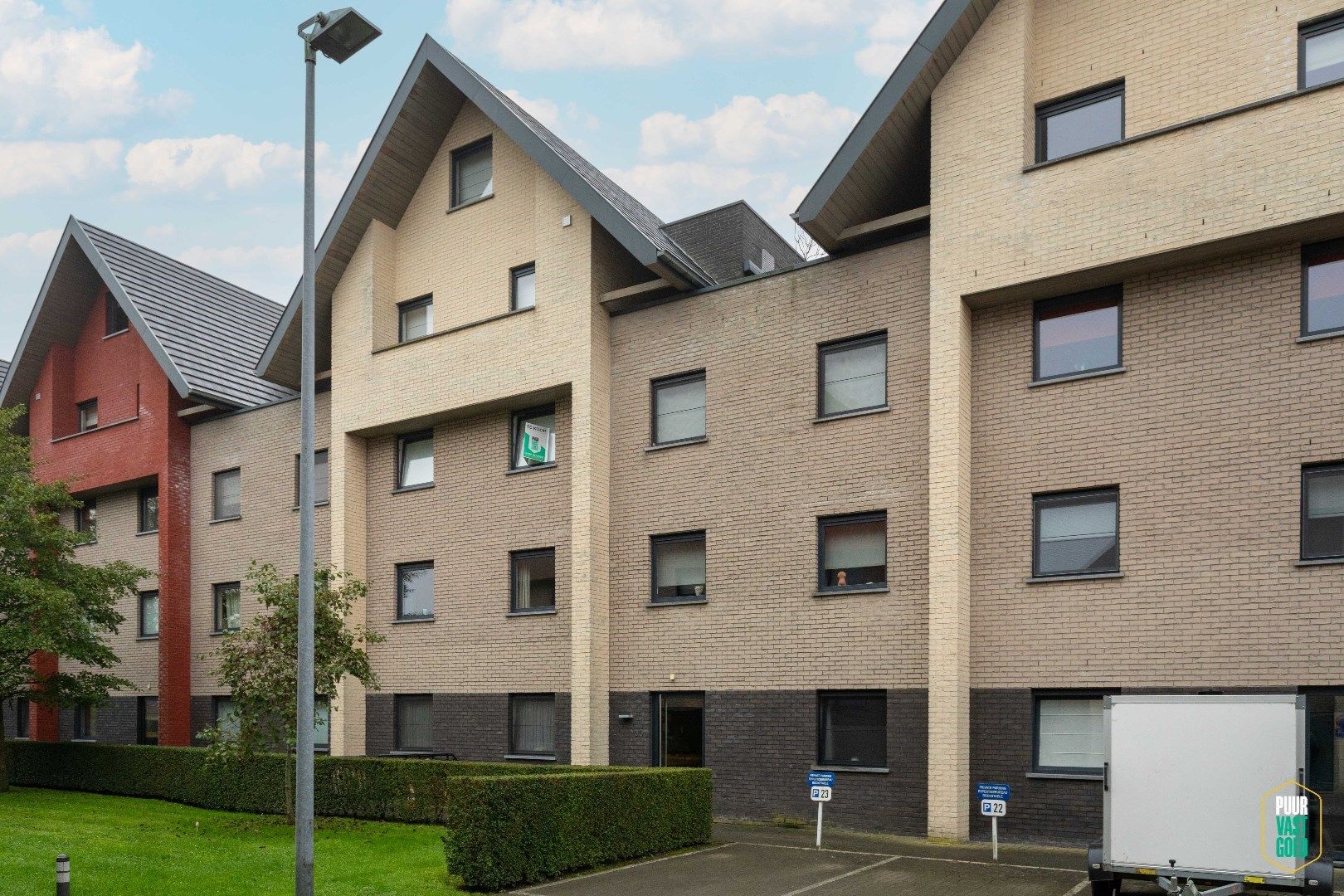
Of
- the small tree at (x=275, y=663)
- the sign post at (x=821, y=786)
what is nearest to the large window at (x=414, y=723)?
the small tree at (x=275, y=663)

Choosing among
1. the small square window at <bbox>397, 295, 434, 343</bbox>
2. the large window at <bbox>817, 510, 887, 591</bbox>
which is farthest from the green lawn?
the small square window at <bbox>397, 295, 434, 343</bbox>

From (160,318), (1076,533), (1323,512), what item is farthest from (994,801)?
(160,318)

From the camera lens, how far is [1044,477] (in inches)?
704

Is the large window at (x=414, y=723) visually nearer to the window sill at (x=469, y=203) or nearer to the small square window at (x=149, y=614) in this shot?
the small square window at (x=149, y=614)

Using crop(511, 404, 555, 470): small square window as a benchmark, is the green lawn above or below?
below

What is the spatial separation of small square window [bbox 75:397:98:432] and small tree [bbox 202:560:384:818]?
1560cm

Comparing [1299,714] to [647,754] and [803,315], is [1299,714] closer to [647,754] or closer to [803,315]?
[803,315]

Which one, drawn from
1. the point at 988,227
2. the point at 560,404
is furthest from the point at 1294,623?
the point at 560,404

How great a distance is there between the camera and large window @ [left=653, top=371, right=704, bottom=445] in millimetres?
21906

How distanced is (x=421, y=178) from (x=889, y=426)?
12374mm

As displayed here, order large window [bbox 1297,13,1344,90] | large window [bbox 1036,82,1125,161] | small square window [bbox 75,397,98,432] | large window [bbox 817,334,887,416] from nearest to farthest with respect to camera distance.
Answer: large window [bbox 1297,13,1344,90]
large window [bbox 1036,82,1125,161]
large window [bbox 817,334,887,416]
small square window [bbox 75,397,98,432]

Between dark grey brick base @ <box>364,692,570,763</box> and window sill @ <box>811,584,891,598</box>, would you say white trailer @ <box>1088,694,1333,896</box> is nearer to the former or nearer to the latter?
window sill @ <box>811,584,891,598</box>

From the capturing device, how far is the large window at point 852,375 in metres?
19.8

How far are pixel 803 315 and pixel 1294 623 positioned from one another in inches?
347
